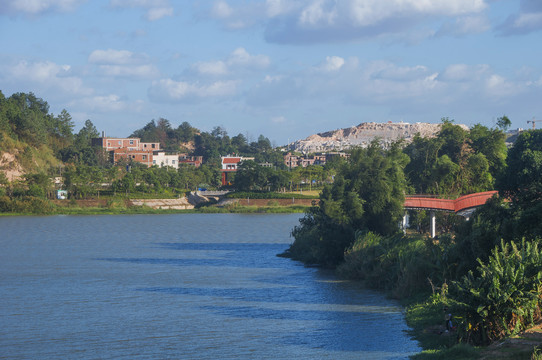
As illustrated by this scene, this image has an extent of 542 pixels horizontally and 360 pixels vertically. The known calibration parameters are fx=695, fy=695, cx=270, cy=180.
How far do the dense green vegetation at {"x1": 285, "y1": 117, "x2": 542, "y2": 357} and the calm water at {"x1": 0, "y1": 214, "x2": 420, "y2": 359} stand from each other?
1.82 metres

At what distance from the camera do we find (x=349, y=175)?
44812mm

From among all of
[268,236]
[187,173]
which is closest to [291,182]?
[187,173]

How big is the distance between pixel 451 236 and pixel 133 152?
120391 millimetres

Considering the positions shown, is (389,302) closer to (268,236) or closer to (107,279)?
(107,279)

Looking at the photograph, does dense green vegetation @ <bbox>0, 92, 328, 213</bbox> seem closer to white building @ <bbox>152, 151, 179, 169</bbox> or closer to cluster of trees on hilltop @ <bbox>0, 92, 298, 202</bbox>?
cluster of trees on hilltop @ <bbox>0, 92, 298, 202</bbox>

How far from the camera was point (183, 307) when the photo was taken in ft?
99.6

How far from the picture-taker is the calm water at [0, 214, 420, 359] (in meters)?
23.2

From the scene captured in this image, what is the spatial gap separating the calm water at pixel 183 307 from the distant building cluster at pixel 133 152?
90.6m

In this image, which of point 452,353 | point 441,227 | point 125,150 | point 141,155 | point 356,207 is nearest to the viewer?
point 452,353

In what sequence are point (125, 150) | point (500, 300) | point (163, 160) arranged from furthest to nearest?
point (163, 160) < point (125, 150) < point (500, 300)

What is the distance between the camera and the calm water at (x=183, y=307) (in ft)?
76.0

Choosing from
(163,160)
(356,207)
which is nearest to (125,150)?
(163,160)

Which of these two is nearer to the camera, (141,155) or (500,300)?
(500,300)

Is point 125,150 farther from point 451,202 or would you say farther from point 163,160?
point 451,202
